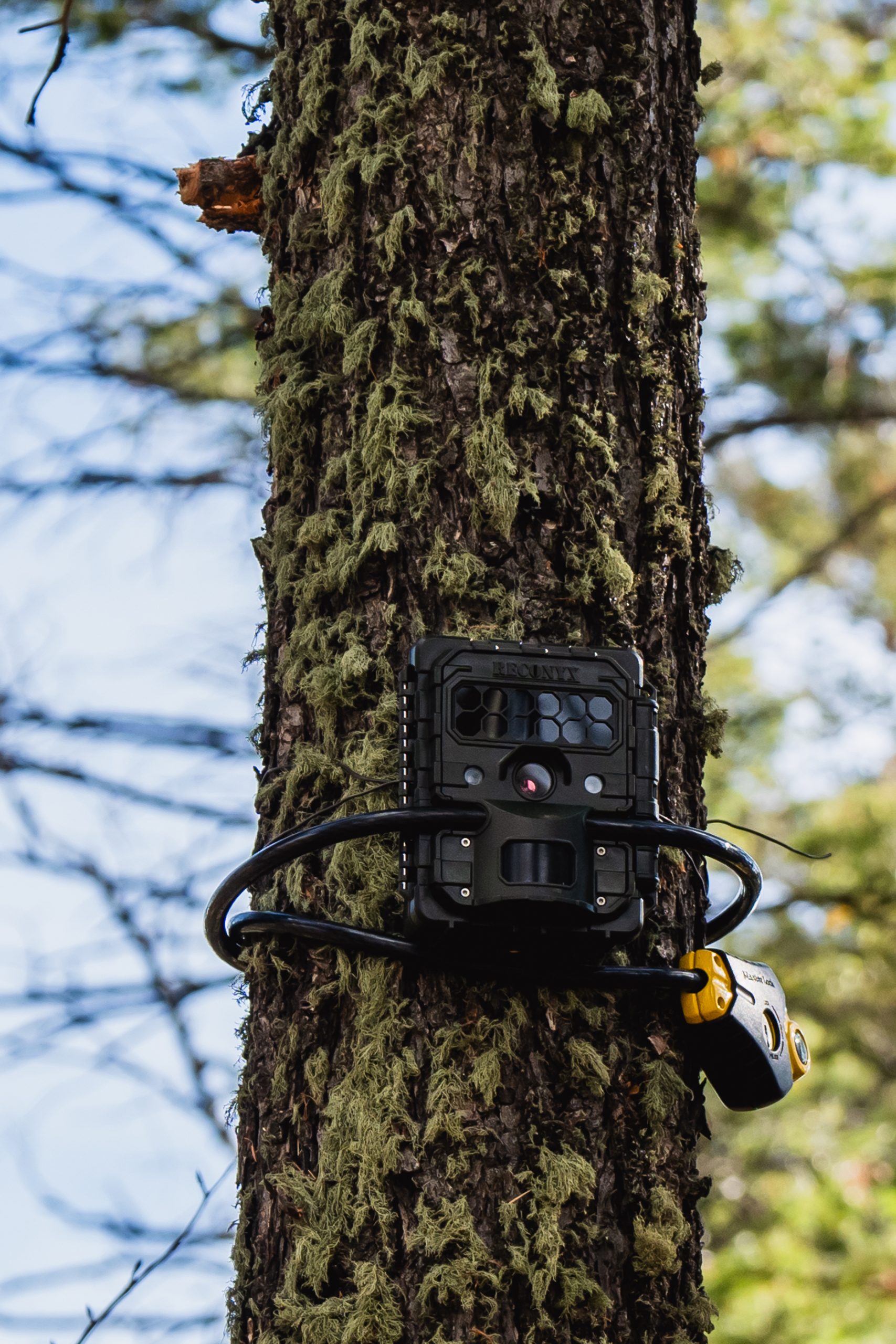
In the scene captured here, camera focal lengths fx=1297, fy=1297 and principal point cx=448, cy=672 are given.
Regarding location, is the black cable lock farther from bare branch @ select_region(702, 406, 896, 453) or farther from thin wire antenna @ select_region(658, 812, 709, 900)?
bare branch @ select_region(702, 406, 896, 453)

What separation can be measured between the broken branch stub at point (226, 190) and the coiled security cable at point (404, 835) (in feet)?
2.47

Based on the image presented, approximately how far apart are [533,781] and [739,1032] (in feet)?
0.94

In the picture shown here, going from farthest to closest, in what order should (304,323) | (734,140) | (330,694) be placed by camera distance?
(734,140)
(304,323)
(330,694)

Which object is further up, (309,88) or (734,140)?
(734,140)

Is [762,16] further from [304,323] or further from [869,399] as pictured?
[304,323]

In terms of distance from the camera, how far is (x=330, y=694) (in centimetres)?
113

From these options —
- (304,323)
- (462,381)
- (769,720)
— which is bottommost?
(462,381)

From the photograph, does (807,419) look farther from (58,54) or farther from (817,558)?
(58,54)

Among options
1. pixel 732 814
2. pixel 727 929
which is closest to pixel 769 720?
pixel 732 814

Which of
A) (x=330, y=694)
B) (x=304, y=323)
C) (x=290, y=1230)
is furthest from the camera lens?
(x=304, y=323)

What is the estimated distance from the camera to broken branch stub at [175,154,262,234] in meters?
1.45

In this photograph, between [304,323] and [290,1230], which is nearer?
[290,1230]

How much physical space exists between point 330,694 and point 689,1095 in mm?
452

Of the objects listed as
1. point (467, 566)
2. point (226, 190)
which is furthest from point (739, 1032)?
point (226, 190)
